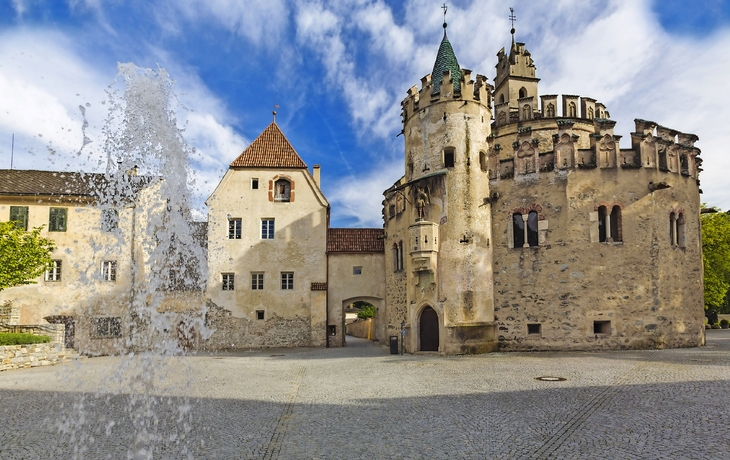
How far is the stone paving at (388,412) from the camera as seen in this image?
9047mm

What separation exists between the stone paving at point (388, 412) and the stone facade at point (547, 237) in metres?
4.46

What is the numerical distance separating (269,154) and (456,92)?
14.1 meters

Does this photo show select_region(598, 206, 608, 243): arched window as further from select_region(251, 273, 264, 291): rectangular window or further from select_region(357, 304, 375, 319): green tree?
select_region(357, 304, 375, 319): green tree

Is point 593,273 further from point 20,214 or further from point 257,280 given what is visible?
point 20,214

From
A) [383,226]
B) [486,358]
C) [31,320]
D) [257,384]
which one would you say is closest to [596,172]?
[486,358]

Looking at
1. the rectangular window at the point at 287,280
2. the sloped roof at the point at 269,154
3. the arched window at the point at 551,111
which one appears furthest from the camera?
the sloped roof at the point at 269,154

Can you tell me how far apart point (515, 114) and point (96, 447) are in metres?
27.7

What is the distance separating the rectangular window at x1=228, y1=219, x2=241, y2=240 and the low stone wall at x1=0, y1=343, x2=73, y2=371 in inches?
451

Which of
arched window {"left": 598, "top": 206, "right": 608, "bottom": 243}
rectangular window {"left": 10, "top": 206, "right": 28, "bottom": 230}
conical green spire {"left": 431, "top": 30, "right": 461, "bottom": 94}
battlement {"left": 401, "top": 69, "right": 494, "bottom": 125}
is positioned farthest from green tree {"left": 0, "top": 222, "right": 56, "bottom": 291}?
arched window {"left": 598, "top": 206, "right": 608, "bottom": 243}

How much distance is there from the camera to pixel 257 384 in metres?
16.4

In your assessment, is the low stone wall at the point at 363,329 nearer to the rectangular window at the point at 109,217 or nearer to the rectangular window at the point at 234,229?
the rectangular window at the point at 234,229

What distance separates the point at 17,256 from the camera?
25000mm

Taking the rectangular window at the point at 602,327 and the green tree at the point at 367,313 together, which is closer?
the rectangular window at the point at 602,327

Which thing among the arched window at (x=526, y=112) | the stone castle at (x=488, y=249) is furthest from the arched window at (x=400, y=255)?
the arched window at (x=526, y=112)
